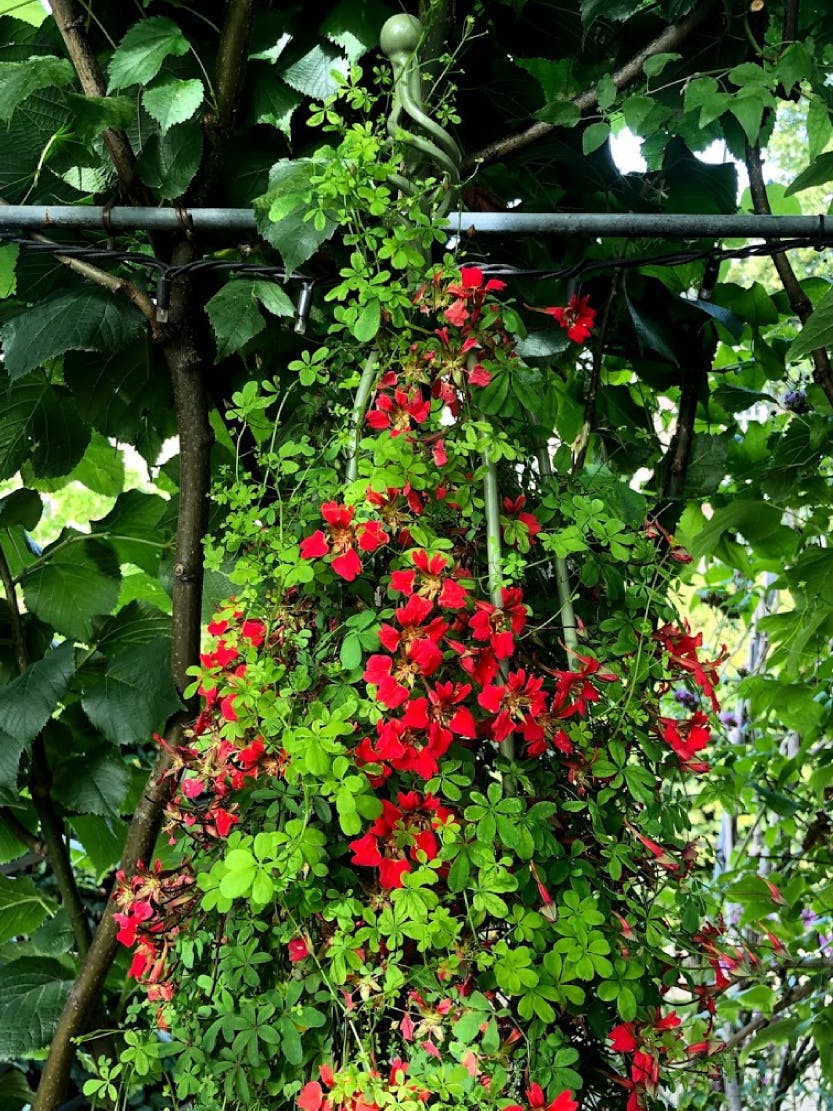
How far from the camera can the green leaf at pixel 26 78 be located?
2.74 ft

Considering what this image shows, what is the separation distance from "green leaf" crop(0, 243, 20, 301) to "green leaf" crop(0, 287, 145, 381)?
47 millimetres

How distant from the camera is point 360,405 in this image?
0.82 meters

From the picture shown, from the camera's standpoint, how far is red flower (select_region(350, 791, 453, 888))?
0.71 m

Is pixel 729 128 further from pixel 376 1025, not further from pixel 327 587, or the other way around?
pixel 376 1025

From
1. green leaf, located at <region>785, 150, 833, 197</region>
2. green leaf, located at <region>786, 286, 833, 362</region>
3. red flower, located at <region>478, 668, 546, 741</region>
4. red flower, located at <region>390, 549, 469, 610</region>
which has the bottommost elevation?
red flower, located at <region>478, 668, 546, 741</region>

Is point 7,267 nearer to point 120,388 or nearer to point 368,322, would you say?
point 120,388

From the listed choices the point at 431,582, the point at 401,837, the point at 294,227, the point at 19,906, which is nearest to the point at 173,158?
the point at 294,227

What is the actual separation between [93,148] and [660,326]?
575 millimetres

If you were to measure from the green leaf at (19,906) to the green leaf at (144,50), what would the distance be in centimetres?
81

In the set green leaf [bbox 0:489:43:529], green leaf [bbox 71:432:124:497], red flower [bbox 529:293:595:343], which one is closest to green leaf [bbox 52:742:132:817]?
green leaf [bbox 0:489:43:529]

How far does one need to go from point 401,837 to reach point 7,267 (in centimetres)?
58

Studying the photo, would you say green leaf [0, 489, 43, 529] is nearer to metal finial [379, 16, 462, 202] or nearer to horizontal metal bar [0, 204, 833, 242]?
horizontal metal bar [0, 204, 833, 242]

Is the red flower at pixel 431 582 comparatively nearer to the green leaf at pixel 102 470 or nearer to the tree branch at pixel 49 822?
the tree branch at pixel 49 822

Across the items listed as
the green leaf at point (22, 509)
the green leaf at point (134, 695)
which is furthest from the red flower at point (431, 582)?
the green leaf at point (22, 509)
